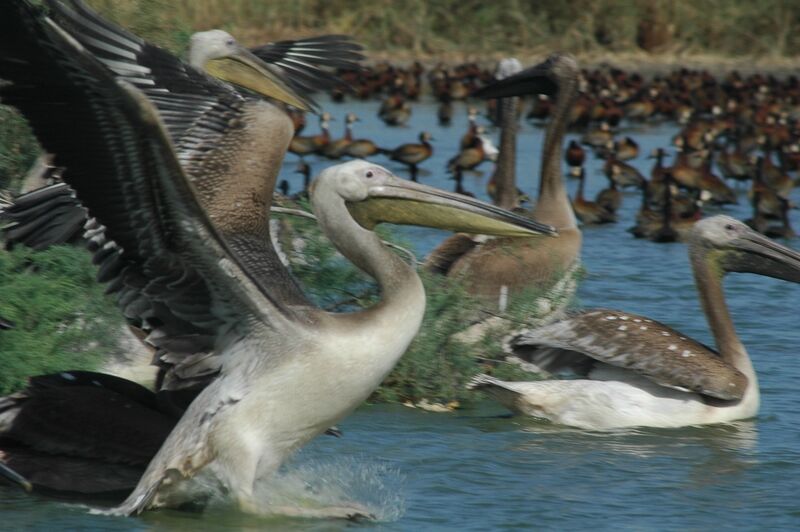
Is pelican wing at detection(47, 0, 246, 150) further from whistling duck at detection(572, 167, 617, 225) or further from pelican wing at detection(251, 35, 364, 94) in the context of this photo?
whistling duck at detection(572, 167, 617, 225)

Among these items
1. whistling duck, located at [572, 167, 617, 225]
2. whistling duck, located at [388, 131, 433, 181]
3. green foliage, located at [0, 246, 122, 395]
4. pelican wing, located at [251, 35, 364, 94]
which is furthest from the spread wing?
whistling duck, located at [388, 131, 433, 181]

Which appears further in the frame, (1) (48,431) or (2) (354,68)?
(2) (354,68)

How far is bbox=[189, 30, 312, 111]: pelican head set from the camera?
22.3ft

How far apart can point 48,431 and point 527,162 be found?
9.81 m

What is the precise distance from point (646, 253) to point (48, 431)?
233 inches

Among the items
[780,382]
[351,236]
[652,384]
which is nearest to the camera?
[351,236]

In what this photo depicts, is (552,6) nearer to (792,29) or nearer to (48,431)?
(792,29)

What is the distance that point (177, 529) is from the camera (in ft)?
14.2

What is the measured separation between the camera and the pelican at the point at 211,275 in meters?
3.83

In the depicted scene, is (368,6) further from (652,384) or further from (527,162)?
(652,384)

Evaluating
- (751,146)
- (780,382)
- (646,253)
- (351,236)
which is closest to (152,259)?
(351,236)

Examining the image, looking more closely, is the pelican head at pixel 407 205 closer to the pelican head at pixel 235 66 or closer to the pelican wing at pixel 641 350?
the pelican wing at pixel 641 350

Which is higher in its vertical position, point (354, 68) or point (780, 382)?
point (354, 68)

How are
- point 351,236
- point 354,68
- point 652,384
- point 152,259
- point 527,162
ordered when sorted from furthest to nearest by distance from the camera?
point 527,162, point 354,68, point 652,384, point 351,236, point 152,259
